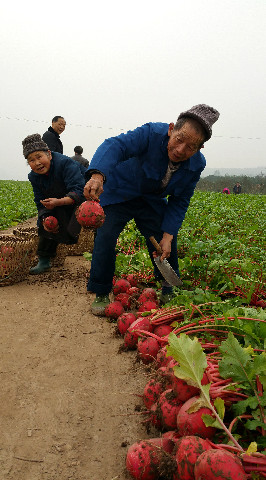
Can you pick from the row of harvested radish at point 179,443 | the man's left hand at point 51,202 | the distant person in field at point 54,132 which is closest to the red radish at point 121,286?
the man's left hand at point 51,202

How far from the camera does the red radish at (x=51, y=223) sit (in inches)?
163

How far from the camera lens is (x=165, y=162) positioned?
2975 mm

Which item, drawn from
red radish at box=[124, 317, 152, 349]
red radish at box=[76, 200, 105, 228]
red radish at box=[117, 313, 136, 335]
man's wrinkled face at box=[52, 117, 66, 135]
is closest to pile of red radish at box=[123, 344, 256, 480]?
red radish at box=[124, 317, 152, 349]

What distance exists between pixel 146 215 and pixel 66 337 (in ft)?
4.50

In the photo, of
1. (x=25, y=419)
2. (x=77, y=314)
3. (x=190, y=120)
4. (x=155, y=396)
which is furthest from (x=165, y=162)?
(x=25, y=419)

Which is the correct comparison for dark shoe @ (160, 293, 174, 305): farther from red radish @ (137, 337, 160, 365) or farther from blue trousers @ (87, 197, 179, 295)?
red radish @ (137, 337, 160, 365)

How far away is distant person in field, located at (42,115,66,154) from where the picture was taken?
19.2 ft

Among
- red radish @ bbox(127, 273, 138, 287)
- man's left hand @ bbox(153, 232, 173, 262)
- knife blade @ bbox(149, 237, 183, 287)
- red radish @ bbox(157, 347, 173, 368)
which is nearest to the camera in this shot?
red radish @ bbox(157, 347, 173, 368)

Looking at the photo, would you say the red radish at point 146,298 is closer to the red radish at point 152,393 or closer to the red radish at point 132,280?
the red radish at point 132,280

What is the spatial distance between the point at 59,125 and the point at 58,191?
83.3 inches

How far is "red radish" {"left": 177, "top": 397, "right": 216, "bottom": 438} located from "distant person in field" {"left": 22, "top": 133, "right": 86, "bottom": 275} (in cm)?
304

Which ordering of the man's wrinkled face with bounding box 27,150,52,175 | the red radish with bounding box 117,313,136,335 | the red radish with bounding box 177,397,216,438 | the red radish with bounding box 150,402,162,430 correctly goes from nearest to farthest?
the red radish with bounding box 177,397,216,438 → the red radish with bounding box 150,402,162,430 → the red radish with bounding box 117,313,136,335 → the man's wrinkled face with bounding box 27,150,52,175

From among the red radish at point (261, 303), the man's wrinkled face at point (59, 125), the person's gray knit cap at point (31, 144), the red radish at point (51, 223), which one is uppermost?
the man's wrinkled face at point (59, 125)

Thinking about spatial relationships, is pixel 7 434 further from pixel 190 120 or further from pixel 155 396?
pixel 190 120
